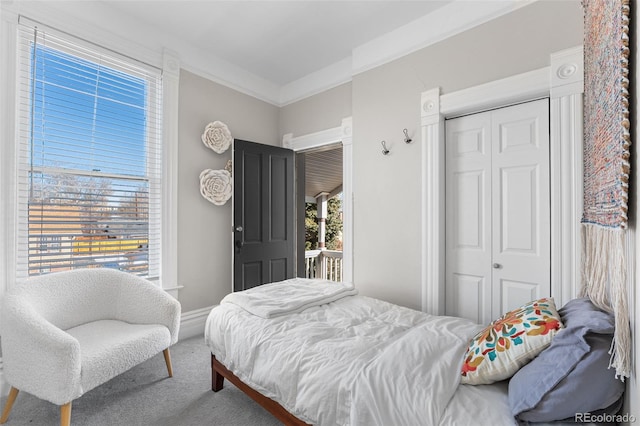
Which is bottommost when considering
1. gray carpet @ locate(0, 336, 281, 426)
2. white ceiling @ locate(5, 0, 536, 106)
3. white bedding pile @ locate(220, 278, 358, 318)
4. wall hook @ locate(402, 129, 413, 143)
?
gray carpet @ locate(0, 336, 281, 426)

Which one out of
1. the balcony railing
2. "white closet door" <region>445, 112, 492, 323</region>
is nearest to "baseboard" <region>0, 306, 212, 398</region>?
the balcony railing

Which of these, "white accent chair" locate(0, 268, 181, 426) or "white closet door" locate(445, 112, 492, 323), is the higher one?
"white closet door" locate(445, 112, 492, 323)

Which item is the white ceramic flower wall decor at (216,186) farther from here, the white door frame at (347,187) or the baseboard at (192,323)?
the white door frame at (347,187)

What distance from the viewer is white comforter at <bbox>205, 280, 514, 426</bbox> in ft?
3.73

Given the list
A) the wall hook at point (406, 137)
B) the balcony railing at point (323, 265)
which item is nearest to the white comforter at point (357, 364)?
the wall hook at point (406, 137)

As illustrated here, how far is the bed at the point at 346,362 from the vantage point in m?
1.14

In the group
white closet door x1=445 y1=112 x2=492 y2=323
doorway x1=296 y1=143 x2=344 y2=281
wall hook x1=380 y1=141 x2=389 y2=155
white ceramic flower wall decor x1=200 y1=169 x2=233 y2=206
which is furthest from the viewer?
doorway x1=296 y1=143 x2=344 y2=281

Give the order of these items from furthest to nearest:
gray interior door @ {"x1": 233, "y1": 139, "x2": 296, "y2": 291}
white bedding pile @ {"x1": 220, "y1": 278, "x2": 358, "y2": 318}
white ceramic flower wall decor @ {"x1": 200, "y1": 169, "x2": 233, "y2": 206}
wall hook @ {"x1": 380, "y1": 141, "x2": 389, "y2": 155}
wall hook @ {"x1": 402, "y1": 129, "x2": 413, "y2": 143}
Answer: gray interior door @ {"x1": 233, "y1": 139, "x2": 296, "y2": 291}, white ceramic flower wall decor @ {"x1": 200, "y1": 169, "x2": 233, "y2": 206}, wall hook @ {"x1": 380, "y1": 141, "x2": 389, "y2": 155}, wall hook @ {"x1": 402, "y1": 129, "x2": 413, "y2": 143}, white bedding pile @ {"x1": 220, "y1": 278, "x2": 358, "y2": 318}

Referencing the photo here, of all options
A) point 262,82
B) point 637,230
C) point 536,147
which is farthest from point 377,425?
point 262,82

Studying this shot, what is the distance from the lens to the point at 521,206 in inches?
87.7

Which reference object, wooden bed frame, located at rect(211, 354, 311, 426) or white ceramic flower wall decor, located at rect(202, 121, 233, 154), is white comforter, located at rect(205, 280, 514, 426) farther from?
white ceramic flower wall decor, located at rect(202, 121, 233, 154)

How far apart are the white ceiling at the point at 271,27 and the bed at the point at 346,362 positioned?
2276 mm

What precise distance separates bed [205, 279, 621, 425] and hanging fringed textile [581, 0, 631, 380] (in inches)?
19.2

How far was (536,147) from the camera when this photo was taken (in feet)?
7.10
